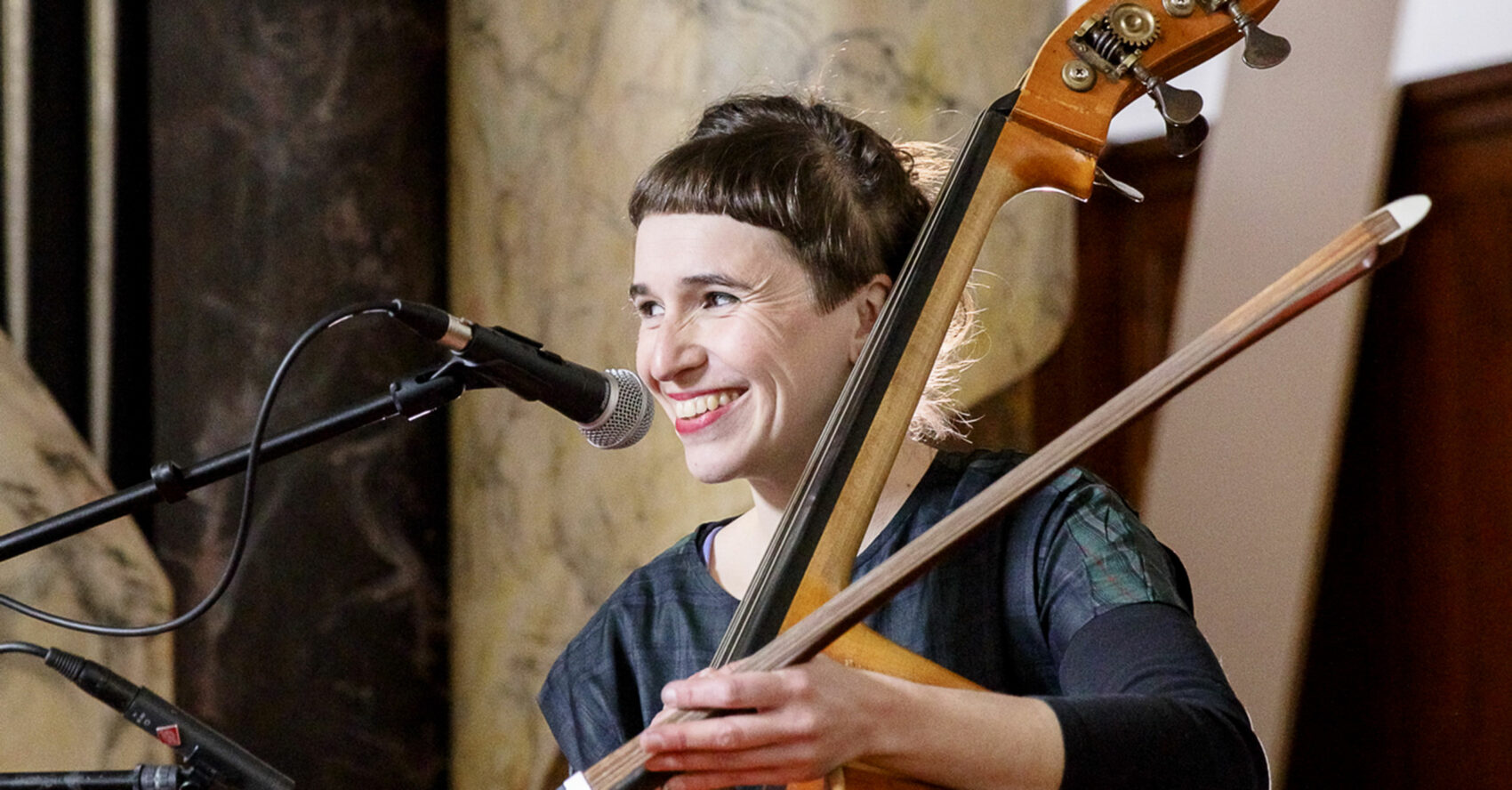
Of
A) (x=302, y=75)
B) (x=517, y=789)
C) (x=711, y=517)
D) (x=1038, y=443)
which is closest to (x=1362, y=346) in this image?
(x=1038, y=443)

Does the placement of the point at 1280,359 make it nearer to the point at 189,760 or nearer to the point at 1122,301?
the point at 1122,301

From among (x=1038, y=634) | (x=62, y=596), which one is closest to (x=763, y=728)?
(x=1038, y=634)

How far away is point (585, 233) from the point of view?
6.72 ft

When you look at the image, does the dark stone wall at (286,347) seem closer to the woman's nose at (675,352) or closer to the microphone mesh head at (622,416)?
the woman's nose at (675,352)

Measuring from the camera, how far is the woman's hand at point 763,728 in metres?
0.73

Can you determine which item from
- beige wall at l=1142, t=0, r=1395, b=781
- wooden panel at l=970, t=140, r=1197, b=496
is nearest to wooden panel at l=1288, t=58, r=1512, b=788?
beige wall at l=1142, t=0, r=1395, b=781

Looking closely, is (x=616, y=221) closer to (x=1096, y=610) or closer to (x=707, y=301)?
(x=707, y=301)

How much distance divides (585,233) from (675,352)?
94 centimetres

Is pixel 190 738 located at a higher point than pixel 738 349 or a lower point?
lower

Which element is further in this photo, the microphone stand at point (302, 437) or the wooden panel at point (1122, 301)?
the wooden panel at point (1122, 301)

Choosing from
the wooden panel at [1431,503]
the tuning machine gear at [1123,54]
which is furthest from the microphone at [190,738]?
the wooden panel at [1431,503]

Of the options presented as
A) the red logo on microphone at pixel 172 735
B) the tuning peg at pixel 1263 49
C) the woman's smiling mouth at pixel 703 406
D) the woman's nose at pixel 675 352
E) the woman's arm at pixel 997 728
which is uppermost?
the tuning peg at pixel 1263 49

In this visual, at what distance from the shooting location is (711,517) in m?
1.86

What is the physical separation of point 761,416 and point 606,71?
1018mm
